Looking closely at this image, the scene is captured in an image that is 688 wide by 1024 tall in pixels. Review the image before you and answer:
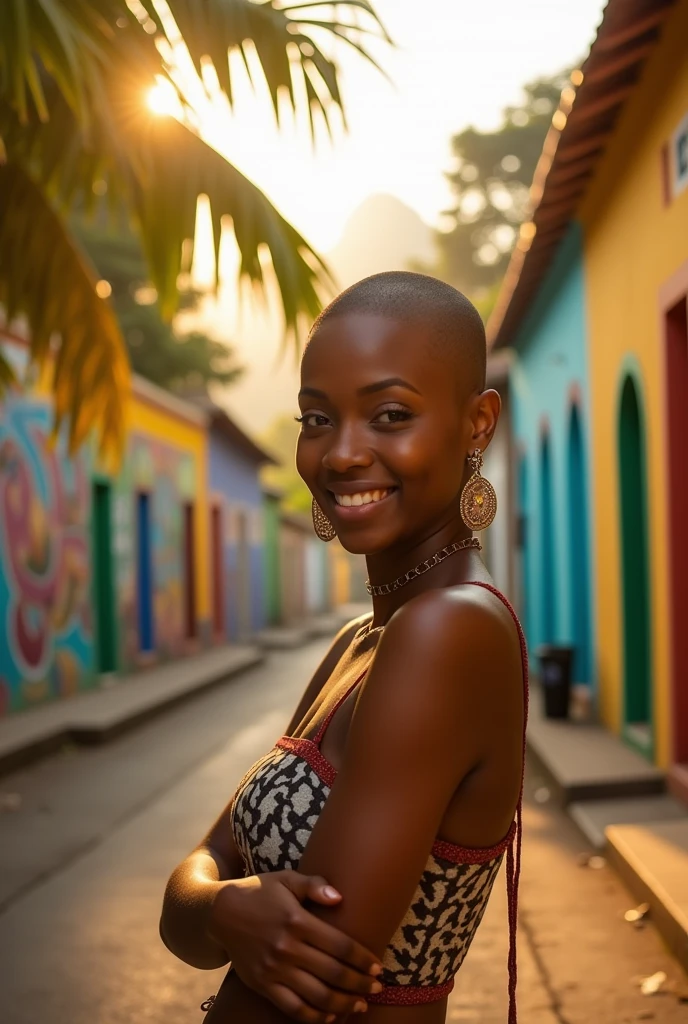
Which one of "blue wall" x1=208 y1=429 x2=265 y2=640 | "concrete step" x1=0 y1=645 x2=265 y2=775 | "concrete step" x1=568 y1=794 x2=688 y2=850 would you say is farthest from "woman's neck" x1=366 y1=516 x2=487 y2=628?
"blue wall" x1=208 y1=429 x2=265 y2=640

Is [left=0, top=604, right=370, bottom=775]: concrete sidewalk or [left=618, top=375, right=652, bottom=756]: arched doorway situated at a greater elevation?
[left=618, top=375, right=652, bottom=756]: arched doorway

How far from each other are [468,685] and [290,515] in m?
37.0

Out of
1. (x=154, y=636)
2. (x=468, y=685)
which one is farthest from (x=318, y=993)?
(x=154, y=636)

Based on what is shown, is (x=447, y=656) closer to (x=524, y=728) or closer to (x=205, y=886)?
(x=524, y=728)

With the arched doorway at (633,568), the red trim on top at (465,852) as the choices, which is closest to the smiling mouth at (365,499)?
the red trim on top at (465,852)

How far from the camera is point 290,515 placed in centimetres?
3834

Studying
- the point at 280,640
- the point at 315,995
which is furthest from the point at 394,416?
the point at 280,640

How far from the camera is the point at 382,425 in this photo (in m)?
1.50

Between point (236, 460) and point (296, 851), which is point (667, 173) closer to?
point (296, 851)

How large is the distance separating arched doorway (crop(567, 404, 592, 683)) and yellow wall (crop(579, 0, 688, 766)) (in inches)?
47.5

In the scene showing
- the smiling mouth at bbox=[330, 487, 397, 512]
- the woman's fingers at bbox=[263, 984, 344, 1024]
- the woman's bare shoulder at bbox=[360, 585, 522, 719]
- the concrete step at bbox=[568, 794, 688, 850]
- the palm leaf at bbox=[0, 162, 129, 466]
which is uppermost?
the palm leaf at bbox=[0, 162, 129, 466]

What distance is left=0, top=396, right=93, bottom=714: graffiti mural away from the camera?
12.0m

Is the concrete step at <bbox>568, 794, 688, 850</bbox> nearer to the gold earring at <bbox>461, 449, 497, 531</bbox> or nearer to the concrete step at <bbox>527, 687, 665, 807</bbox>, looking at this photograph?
the concrete step at <bbox>527, 687, 665, 807</bbox>

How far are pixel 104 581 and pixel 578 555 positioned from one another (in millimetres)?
7171
